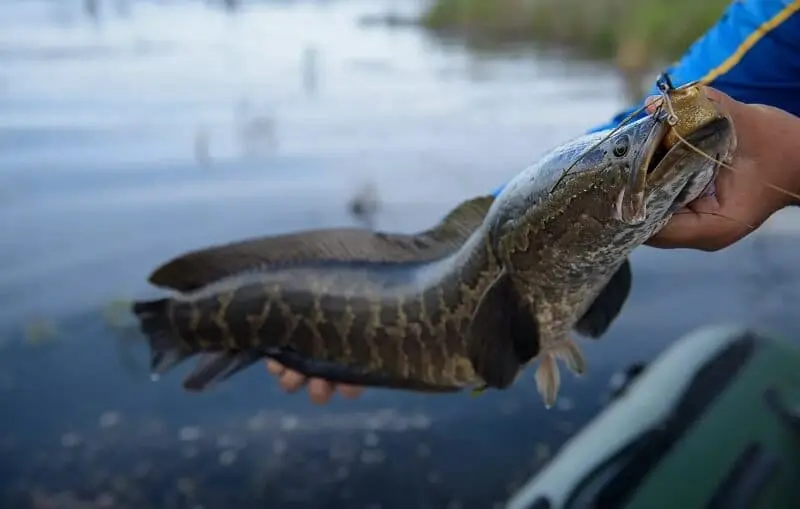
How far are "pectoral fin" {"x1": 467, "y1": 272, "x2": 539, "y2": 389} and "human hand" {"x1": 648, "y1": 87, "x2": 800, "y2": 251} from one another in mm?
536

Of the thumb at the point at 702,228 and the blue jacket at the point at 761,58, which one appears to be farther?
the blue jacket at the point at 761,58

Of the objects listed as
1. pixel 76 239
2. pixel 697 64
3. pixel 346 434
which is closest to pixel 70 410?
pixel 346 434

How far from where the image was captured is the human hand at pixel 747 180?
1.74m

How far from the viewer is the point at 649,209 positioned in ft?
5.65

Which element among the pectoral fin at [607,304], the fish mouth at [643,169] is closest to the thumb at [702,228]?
the fish mouth at [643,169]

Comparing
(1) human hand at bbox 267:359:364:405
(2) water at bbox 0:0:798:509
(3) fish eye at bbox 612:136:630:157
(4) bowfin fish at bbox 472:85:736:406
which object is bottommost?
(2) water at bbox 0:0:798:509

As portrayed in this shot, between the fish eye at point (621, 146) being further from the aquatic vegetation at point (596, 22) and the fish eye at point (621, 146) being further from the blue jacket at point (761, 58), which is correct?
the aquatic vegetation at point (596, 22)

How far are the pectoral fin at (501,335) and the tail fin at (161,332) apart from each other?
38.6 inches

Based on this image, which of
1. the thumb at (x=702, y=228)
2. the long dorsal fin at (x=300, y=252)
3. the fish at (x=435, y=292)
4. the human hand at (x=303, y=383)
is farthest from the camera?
the human hand at (x=303, y=383)

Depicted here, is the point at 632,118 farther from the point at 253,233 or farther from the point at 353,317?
the point at 253,233

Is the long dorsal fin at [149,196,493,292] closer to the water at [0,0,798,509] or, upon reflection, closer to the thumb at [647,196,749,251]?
the thumb at [647,196,749,251]

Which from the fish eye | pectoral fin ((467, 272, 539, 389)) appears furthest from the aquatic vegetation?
the fish eye

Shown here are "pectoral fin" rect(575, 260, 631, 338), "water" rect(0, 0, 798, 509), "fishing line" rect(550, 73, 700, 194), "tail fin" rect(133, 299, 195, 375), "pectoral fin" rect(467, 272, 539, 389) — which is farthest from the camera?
"water" rect(0, 0, 798, 509)

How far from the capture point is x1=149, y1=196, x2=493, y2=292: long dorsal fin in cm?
265
